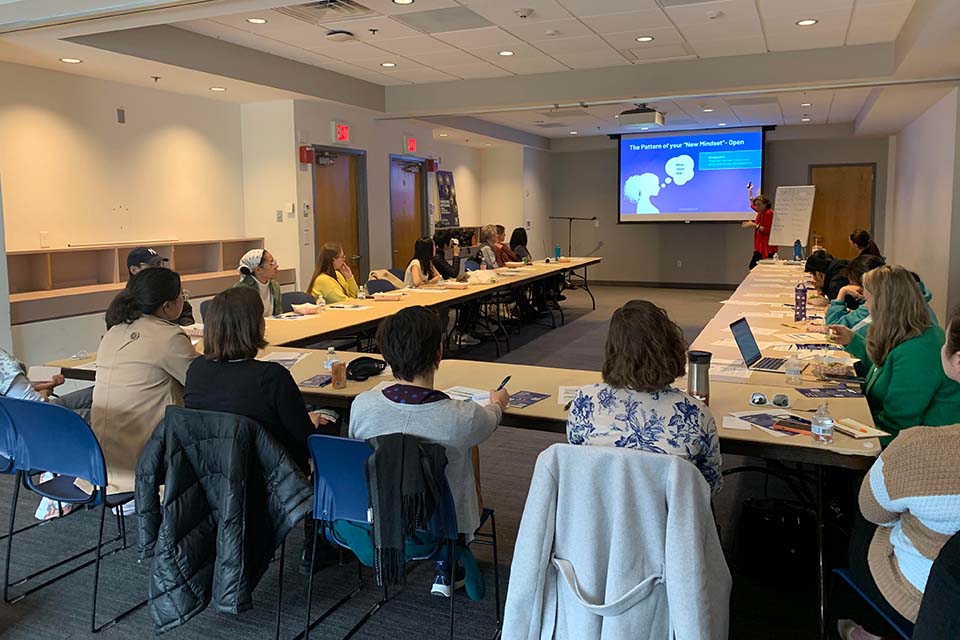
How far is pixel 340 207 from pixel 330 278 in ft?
9.75

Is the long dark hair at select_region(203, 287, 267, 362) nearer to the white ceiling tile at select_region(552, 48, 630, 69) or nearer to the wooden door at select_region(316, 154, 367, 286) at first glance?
the white ceiling tile at select_region(552, 48, 630, 69)

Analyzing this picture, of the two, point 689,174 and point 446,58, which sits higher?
point 446,58

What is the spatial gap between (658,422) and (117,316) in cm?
220

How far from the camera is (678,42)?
268 inches

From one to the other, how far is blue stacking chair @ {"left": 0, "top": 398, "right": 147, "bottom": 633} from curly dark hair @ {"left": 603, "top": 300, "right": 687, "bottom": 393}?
5.75 feet

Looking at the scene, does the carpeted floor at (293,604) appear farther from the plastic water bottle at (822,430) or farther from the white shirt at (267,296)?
the white shirt at (267,296)

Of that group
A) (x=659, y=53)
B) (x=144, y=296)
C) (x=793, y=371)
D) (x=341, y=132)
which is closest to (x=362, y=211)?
(x=341, y=132)

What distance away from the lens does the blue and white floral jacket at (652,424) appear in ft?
6.61

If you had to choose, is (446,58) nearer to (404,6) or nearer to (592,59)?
(592,59)

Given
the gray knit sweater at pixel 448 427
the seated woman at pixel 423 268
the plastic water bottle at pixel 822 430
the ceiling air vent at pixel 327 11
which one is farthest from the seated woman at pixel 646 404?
the seated woman at pixel 423 268

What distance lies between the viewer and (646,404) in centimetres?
205

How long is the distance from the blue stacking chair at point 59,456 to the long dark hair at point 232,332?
0.49 m

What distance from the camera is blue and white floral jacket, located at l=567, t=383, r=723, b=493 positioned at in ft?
6.61

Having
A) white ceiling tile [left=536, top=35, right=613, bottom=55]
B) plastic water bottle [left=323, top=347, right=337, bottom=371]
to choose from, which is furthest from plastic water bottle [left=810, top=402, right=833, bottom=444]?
white ceiling tile [left=536, top=35, right=613, bottom=55]
